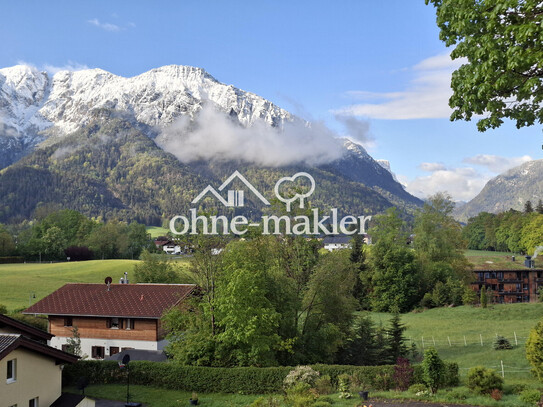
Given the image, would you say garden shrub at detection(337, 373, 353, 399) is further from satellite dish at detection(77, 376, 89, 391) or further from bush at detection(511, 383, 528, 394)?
satellite dish at detection(77, 376, 89, 391)

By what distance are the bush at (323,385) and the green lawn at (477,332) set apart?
7.38m

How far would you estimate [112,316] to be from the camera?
39.8 meters

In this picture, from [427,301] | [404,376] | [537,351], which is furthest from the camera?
[427,301]

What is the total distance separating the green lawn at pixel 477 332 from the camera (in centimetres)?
2917

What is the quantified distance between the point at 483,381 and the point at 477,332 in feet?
81.8

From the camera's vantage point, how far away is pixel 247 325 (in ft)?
90.4

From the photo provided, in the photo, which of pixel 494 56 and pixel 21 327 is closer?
pixel 494 56

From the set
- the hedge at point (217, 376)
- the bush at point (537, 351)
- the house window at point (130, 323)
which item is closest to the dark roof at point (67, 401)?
the hedge at point (217, 376)

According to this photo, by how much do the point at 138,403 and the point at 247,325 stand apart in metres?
6.87

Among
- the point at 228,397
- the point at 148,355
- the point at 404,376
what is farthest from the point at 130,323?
the point at 404,376

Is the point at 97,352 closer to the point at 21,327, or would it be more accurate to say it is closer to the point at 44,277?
A: the point at 21,327

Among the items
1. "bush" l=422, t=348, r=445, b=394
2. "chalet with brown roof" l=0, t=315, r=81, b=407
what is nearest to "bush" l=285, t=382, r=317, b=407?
"bush" l=422, t=348, r=445, b=394

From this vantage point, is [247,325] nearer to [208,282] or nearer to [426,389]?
[208,282]

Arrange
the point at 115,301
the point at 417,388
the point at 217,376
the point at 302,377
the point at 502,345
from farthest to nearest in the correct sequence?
1. the point at 115,301
2. the point at 502,345
3. the point at 217,376
4. the point at 302,377
5. the point at 417,388
